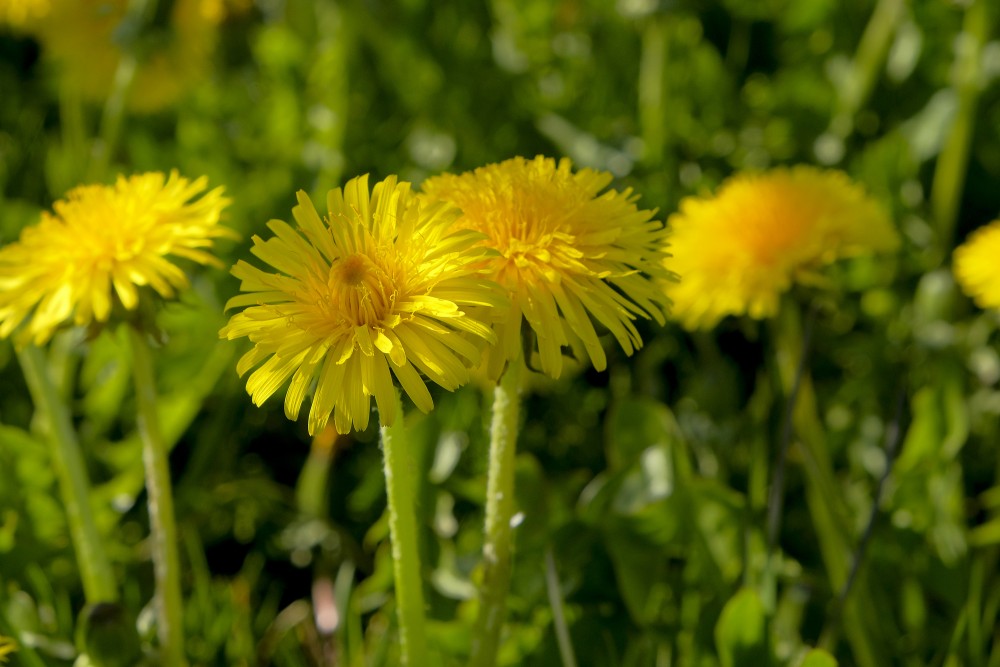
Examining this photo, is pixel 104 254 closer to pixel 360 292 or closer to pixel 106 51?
pixel 360 292

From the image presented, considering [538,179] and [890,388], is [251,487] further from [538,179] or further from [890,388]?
[890,388]

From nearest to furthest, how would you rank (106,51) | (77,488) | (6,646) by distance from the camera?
(6,646)
(77,488)
(106,51)

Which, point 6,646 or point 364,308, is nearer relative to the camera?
point 364,308

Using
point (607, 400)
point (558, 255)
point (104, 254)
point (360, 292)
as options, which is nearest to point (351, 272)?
point (360, 292)

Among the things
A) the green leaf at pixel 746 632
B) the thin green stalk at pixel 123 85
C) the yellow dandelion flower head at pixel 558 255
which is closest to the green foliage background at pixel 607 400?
the green leaf at pixel 746 632

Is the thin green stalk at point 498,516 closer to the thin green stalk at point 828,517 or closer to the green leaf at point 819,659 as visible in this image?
the green leaf at point 819,659

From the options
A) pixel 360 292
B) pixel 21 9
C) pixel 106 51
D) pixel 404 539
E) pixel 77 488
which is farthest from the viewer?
pixel 106 51

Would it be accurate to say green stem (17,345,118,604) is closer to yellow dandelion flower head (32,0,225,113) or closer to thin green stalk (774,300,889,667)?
thin green stalk (774,300,889,667)
